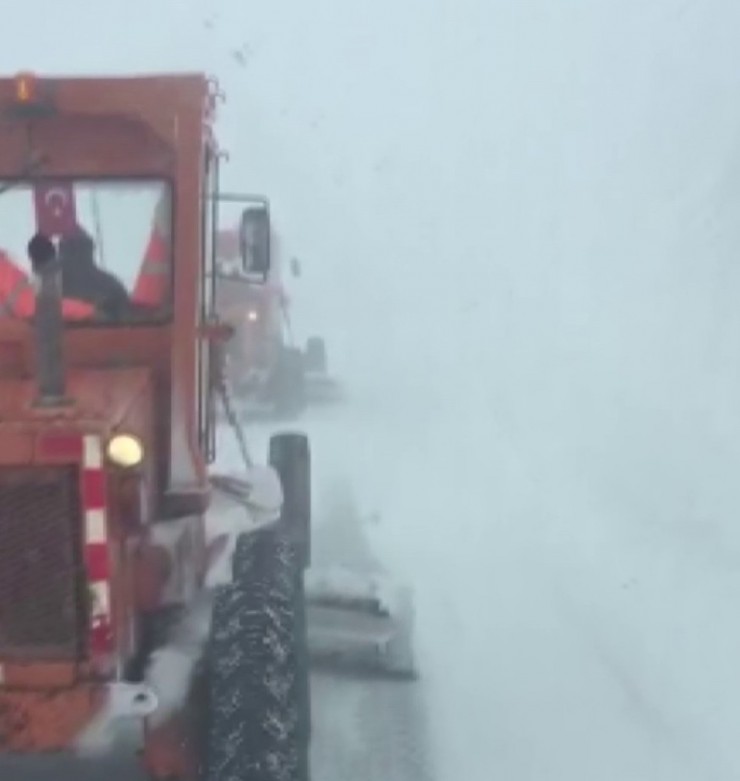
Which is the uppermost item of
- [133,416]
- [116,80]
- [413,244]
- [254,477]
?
[116,80]

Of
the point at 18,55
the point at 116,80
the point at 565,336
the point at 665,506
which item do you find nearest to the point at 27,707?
the point at 116,80

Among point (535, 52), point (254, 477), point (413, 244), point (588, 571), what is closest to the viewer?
point (254, 477)

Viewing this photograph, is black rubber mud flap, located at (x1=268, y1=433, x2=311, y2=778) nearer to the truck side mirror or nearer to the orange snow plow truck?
the orange snow plow truck

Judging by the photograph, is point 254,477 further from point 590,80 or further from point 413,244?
point 590,80

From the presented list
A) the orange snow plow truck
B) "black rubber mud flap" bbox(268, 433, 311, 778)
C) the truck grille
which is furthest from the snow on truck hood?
"black rubber mud flap" bbox(268, 433, 311, 778)

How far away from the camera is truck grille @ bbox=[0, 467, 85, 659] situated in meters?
3.64

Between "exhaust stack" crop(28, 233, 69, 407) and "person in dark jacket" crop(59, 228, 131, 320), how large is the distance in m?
1.21

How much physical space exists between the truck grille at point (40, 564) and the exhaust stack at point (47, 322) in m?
0.20

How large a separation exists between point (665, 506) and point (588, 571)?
162 cm

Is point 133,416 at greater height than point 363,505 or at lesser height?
greater

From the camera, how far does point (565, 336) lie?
64.8ft

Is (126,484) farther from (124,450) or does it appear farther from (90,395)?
(90,395)

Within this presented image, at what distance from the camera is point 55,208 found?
16.7 ft

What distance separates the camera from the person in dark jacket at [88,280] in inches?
195
